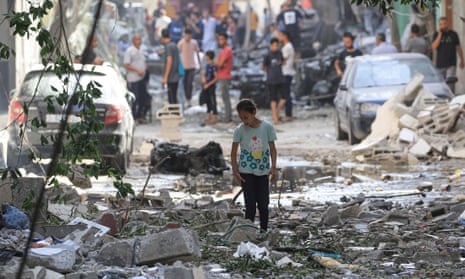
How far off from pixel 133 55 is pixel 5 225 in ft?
58.8

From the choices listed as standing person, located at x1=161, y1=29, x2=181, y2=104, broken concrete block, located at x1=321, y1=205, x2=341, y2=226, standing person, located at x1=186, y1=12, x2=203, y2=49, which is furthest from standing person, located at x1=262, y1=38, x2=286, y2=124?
broken concrete block, located at x1=321, y1=205, x2=341, y2=226

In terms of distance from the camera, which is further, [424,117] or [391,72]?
[391,72]

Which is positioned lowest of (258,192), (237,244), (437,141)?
(437,141)

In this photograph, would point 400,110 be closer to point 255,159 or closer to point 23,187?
point 255,159

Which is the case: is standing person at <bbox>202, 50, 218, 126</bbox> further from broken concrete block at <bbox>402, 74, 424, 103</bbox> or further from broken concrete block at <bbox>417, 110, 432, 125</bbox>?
broken concrete block at <bbox>417, 110, 432, 125</bbox>

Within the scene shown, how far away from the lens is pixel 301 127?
88.5ft

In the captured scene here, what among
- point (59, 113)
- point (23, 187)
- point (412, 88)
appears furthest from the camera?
point (412, 88)

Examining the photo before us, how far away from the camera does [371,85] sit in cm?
2209

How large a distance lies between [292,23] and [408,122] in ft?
55.5

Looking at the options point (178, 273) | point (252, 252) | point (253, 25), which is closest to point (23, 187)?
point (252, 252)

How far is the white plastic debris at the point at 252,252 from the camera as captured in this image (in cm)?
927

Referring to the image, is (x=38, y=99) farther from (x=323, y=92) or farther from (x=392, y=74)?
(x=323, y=92)

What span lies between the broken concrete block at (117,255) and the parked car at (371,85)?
12663 mm

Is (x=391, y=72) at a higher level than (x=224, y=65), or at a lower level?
higher
